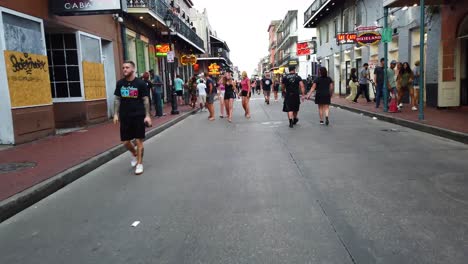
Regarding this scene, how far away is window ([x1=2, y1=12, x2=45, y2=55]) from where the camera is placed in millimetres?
9562

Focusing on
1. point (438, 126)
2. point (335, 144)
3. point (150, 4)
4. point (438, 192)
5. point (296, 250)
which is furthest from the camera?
point (150, 4)

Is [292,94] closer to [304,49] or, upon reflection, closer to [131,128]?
[131,128]

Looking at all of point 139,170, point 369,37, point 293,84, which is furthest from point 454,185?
point 369,37

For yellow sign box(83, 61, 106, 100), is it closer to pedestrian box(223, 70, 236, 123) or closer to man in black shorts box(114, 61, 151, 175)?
pedestrian box(223, 70, 236, 123)

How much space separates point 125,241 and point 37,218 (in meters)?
1.51

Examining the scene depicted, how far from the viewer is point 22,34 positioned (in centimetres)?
1012

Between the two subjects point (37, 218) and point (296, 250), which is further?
point (37, 218)

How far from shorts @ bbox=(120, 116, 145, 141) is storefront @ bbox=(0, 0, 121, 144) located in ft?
13.5

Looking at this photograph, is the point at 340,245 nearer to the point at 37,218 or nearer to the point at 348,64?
the point at 37,218

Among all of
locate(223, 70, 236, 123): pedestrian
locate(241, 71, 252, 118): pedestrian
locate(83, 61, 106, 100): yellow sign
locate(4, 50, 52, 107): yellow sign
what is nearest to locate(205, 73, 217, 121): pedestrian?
locate(223, 70, 236, 123): pedestrian

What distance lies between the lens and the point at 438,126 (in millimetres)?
10195

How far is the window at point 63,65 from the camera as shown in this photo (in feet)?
43.3

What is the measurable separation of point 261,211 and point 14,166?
470 cm

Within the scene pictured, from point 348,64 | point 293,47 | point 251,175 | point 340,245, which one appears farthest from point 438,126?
point 293,47
